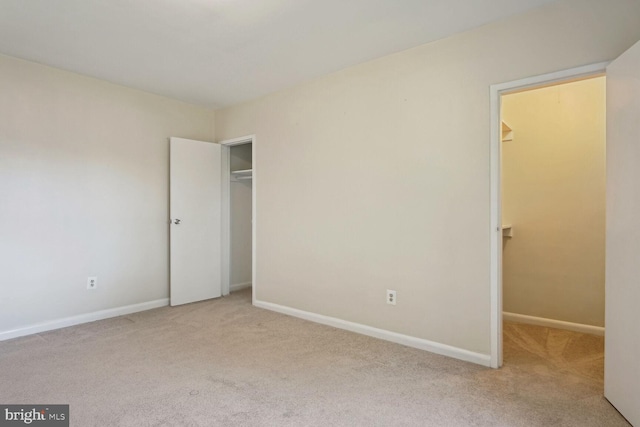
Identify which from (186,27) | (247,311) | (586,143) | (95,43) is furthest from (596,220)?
(95,43)

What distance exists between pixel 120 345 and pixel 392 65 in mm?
3114

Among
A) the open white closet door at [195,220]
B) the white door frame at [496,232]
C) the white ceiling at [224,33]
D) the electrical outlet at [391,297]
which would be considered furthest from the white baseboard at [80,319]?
the white door frame at [496,232]

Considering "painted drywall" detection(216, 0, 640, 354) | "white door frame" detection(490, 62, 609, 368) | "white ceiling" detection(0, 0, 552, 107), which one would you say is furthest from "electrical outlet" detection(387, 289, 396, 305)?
"white ceiling" detection(0, 0, 552, 107)

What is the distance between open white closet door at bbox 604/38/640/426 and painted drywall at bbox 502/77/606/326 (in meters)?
1.36

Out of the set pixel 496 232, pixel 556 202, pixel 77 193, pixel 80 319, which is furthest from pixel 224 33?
pixel 556 202

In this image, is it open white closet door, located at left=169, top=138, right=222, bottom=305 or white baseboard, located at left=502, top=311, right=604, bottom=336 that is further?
open white closet door, located at left=169, top=138, right=222, bottom=305

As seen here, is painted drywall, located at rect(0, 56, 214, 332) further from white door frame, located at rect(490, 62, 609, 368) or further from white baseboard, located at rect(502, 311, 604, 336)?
white baseboard, located at rect(502, 311, 604, 336)

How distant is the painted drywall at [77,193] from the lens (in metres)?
3.01

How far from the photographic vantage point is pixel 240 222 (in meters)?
4.93

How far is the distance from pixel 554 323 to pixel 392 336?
1558mm

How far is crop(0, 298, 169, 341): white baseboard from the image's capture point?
301cm

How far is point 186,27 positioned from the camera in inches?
98.0

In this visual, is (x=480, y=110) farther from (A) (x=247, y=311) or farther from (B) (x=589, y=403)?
(A) (x=247, y=311)

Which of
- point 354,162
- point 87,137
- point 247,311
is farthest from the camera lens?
point 247,311
